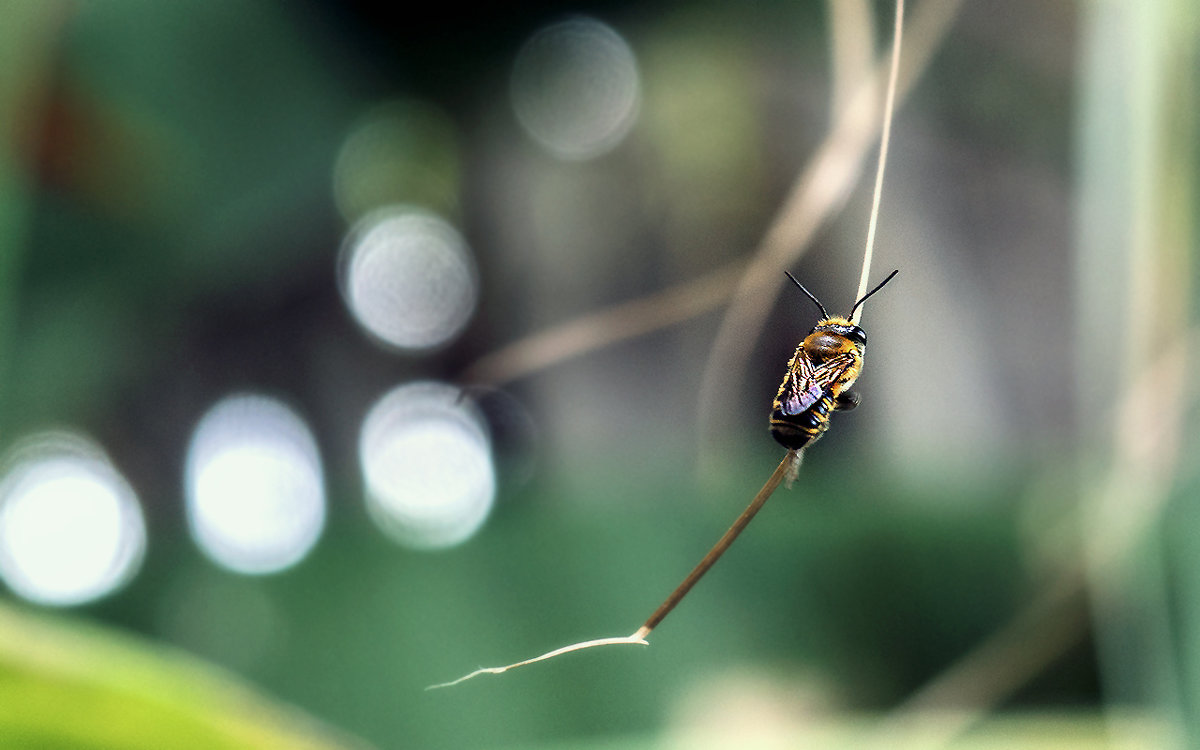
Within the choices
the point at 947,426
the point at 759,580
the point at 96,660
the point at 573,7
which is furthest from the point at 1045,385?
the point at 96,660

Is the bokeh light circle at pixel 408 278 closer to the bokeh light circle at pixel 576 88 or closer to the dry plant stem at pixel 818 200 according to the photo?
the bokeh light circle at pixel 576 88

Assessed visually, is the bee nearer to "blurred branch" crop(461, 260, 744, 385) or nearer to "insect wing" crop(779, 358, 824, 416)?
"insect wing" crop(779, 358, 824, 416)

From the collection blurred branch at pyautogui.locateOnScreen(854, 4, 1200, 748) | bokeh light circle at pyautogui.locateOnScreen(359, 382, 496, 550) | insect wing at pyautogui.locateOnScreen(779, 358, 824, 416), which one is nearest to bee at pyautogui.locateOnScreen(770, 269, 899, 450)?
insect wing at pyautogui.locateOnScreen(779, 358, 824, 416)

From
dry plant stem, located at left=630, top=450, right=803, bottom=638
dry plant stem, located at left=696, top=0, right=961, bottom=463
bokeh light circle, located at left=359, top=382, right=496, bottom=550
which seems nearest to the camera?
dry plant stem, located at left=630, top=450, right=803, bottom=638

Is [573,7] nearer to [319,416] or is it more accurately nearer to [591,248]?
[591,248]

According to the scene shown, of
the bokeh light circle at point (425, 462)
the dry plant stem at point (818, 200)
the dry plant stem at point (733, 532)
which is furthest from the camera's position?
the bokeh light circle at point (425, 462)

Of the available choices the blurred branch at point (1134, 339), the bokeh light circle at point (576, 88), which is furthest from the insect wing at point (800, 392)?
the bokeh light circle at point (576, 88)

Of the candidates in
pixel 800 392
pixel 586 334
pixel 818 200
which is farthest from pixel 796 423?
pixel 586 334
